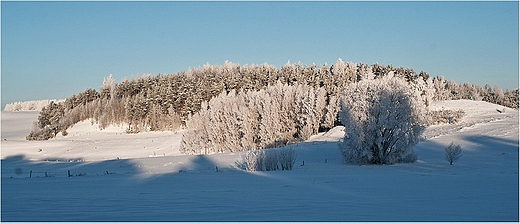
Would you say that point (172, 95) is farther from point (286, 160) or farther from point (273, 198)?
point (273, 198)

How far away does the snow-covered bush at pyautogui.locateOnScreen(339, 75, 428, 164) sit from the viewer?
74.3ft

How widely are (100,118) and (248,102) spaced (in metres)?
35.8

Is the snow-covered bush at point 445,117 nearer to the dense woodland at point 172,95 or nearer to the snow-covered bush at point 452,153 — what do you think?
the dense woodland at point 172,95

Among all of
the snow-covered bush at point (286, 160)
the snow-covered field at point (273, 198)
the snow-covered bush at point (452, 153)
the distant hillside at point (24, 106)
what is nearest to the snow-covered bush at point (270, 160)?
the snow-covered bush at point (286, 160)

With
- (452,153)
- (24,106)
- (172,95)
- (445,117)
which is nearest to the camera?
(452,153)

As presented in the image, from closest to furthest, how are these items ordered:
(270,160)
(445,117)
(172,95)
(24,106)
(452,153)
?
(270,160)
(452,153)
(445,117)
(172,95)
(24,106)

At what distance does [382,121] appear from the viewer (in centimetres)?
2241

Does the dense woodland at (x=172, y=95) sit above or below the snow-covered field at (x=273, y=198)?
above

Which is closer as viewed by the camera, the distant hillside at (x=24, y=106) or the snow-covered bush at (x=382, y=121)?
the snow-covered bush at (x=382, y=121)

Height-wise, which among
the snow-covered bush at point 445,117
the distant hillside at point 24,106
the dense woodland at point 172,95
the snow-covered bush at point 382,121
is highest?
the distant hillside at point 24,106

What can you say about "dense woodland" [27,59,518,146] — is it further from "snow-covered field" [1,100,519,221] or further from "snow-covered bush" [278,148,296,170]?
"snow-covered field" [1,100,519,221]

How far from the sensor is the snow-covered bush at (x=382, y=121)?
74.3 feet

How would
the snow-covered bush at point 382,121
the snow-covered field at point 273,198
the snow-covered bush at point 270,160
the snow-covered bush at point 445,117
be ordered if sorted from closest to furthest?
the snow-covered field at point 273,198 → the snow-covered bush at point 270,160 → the snow-covered bush at point 382,121 → the snow-covered bush at point 445,117

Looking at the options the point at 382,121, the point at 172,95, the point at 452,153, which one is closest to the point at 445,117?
the point at 452,153
